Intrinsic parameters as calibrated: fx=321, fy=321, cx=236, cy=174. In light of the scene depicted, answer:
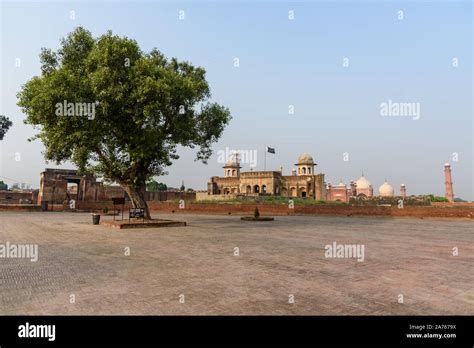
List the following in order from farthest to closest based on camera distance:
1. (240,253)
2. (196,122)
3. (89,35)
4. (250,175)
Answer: (250,175)
(196,122)
(89,35)
(240,253)

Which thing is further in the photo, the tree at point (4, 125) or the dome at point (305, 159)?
the dome at point (305, 159)

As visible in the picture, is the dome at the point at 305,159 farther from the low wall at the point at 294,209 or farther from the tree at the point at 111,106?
the tree at the point at 111,106

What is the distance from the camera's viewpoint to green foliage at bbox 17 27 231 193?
1638 cm

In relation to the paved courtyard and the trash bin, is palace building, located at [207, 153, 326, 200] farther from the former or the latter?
the paved courtyard

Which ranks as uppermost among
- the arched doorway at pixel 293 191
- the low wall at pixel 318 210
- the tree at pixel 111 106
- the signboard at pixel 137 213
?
the tree at pixel 111 106

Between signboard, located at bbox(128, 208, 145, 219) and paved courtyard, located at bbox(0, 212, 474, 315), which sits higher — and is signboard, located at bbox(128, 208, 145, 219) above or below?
above

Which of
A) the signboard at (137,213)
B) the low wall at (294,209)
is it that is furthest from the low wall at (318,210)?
the signboard at (137,213)

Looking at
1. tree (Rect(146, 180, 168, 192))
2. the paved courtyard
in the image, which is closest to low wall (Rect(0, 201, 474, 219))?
the paved courtyard

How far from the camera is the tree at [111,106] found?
16328mm
